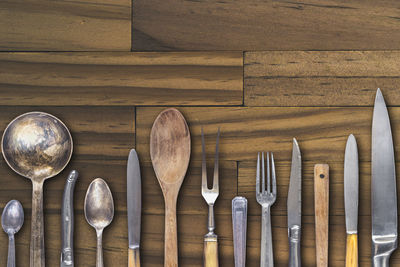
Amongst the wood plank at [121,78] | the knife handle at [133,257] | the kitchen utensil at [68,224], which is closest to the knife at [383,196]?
the wood plank at [121,78]

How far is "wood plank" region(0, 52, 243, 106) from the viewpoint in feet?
2.43

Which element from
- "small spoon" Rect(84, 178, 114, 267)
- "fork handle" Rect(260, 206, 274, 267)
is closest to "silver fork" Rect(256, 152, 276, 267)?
"fork handle" Rect(260, 206, 274, 267)

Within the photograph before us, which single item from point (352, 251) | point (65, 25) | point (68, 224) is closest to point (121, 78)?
point (65, 25)

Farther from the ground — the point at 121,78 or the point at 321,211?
the point at 121,78

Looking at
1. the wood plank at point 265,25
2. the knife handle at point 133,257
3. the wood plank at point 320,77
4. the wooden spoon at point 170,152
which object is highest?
the wood plank at point 265,25

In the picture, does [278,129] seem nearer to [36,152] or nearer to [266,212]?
[266,212]

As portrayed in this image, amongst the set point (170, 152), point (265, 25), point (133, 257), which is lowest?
point (133, 257)

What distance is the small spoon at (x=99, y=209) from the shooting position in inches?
28.3

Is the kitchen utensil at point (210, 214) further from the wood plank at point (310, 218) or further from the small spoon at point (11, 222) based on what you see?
the small spoon at point (11, 222)

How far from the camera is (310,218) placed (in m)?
0.72

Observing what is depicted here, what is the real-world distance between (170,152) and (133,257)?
18 cm

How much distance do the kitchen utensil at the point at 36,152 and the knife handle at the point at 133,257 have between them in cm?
15

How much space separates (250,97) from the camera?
0.74m

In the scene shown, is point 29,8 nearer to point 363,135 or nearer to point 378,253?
point 363,135
